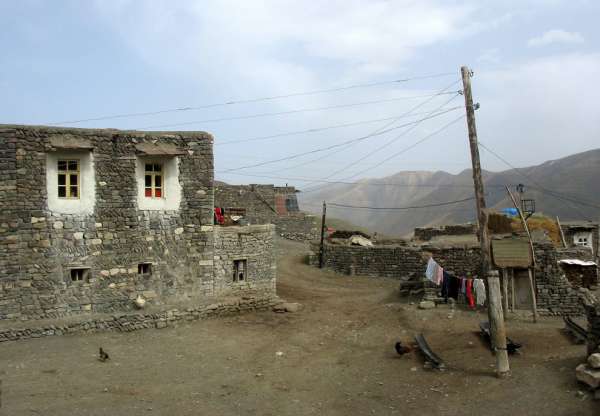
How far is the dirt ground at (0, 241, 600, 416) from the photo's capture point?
36.3ft

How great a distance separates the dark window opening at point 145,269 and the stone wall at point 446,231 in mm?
20477

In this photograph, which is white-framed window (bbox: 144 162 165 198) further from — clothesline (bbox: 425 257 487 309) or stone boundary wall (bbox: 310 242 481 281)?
stone boundary wall (bbox: 310 242 481 281)

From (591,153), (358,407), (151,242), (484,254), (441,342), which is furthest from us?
(591,153)

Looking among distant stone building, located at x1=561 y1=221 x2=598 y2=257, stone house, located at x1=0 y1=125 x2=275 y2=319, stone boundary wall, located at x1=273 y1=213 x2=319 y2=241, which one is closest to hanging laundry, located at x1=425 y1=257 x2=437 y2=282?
stone house, located at x1=0 y1=125 x2=275 y2=319

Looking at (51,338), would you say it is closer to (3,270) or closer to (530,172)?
(3,270)

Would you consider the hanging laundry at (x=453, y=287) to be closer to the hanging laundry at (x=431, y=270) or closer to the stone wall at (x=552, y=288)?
the hanging laundry at (x=431, y=270)

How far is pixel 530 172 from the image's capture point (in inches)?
3462

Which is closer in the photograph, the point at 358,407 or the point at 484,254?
the point at 358,407

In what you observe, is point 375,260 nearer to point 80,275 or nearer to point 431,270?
point 431,270

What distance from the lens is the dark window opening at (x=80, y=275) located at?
16.8 m

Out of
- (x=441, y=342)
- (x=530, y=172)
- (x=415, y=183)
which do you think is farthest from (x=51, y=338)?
(x=415, y=183)

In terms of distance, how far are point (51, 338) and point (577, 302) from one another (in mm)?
15951

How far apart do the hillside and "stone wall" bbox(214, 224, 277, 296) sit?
29979mm

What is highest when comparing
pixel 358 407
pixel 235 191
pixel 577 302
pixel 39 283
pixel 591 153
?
pixel 591 153
